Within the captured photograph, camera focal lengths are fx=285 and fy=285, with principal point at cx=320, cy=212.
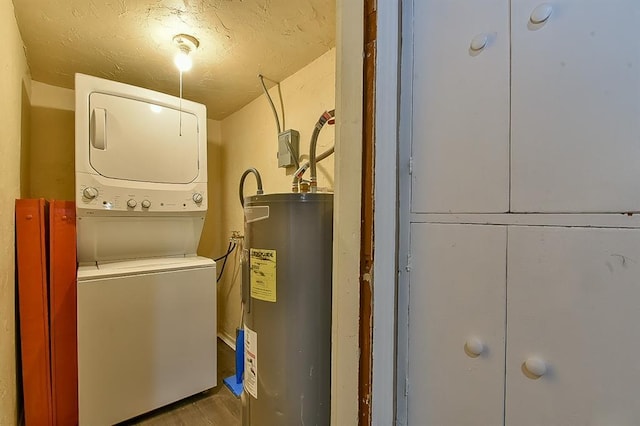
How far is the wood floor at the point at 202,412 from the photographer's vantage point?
1.61 m

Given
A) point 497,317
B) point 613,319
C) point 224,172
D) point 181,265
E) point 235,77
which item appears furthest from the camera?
point 224,172

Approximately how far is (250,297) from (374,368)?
57cm

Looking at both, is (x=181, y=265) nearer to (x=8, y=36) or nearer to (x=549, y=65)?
(x=8, y=36)

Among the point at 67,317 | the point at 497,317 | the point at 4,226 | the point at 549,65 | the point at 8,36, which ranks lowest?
the point at 67,317

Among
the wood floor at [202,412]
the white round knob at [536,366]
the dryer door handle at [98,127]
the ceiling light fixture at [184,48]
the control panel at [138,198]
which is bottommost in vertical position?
the wood floor at [202,412]

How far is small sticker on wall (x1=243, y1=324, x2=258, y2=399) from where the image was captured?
1.03 meters

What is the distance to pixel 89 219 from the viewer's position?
1.58m

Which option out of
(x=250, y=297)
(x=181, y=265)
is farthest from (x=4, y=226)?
(x=250, y=297)

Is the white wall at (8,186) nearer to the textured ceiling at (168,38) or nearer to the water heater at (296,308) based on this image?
the textured ceiling at (168,38)

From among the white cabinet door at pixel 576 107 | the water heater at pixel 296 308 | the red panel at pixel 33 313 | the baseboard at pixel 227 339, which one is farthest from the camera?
the baseboard at pixel 227 339

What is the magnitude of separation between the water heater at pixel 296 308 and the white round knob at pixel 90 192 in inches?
45.2

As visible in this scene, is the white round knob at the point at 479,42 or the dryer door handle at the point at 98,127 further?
the dryer door handle at the point at 98,127

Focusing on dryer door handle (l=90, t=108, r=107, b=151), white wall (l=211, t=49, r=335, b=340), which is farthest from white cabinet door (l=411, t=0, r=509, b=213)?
dryer door handle (l=90, t=108, r=107, b=151)

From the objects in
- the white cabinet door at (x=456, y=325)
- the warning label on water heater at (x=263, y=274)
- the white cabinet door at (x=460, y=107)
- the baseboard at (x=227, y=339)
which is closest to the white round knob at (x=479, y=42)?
the white cabinet door at (x=460, y=107)
